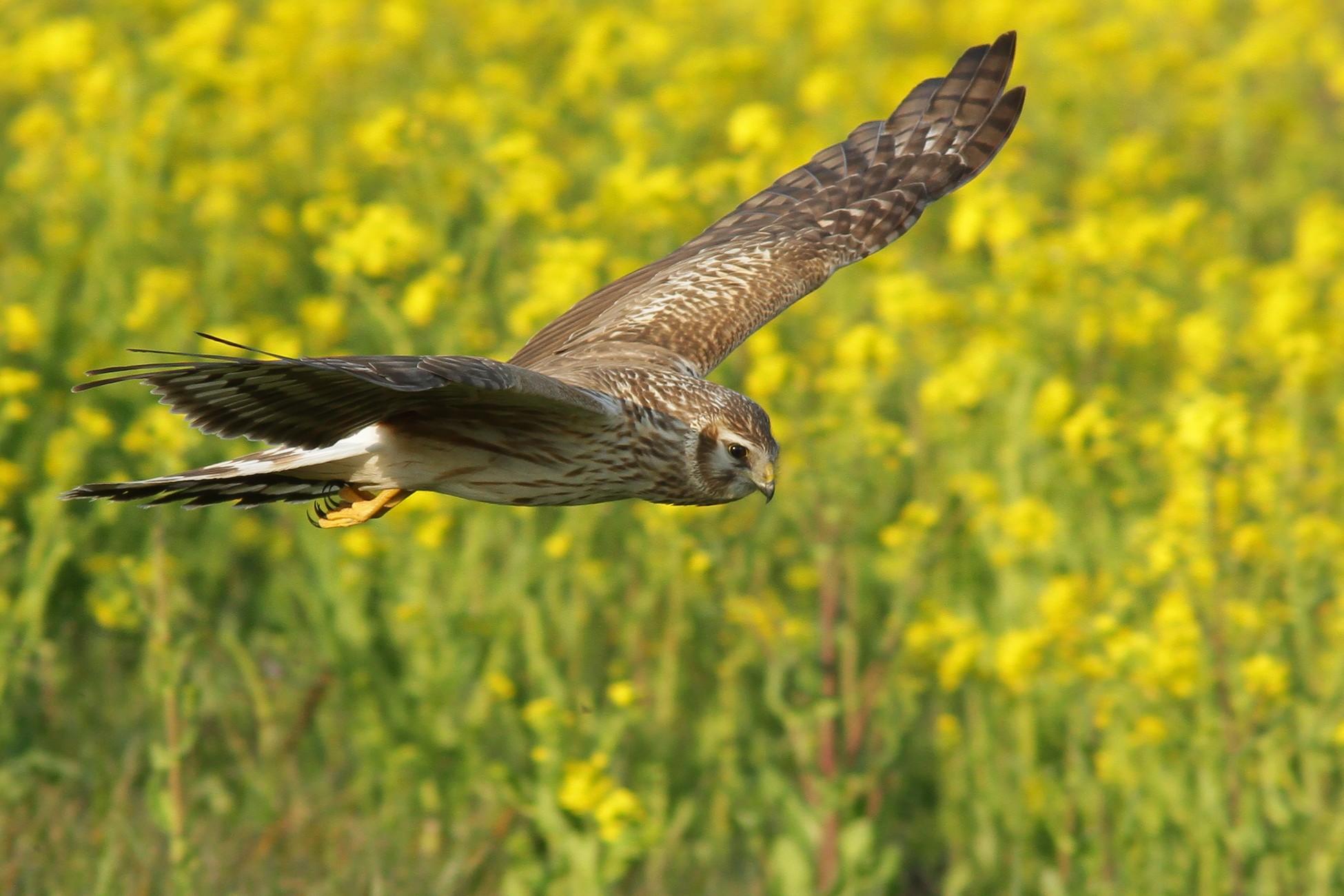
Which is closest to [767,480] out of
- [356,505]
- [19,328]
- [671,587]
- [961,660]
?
[356,505]

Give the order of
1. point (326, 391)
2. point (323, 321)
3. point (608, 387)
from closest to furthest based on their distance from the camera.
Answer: point (326, 391) < point (608, 387) < point (323, 321)

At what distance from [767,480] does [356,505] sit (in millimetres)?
1146

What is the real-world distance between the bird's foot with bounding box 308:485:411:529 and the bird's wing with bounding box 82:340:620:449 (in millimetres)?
586

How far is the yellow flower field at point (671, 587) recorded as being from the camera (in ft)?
18.1

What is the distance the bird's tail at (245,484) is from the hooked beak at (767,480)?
1.09 meters

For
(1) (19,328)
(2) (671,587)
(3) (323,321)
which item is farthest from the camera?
(3) (323,321)

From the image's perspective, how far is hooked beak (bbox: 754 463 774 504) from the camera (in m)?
4.59

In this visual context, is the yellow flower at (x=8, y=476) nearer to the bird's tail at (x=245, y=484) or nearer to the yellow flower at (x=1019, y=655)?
the bird's tail at (x=245, y=484)

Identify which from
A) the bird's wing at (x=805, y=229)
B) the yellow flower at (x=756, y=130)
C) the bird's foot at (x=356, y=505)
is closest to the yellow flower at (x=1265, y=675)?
the bird's wing at (x=805, y=229)

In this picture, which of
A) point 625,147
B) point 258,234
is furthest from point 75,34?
point 625,147

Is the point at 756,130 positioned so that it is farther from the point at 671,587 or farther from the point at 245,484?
the point at 245,484

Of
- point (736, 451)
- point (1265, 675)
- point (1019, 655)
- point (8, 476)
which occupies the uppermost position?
point (8, 476)

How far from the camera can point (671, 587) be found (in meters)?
6.39

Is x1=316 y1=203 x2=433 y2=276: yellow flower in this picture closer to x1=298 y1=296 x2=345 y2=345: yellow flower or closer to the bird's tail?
x1=298 y1=296 x2=345 y2=345: yellow flower
